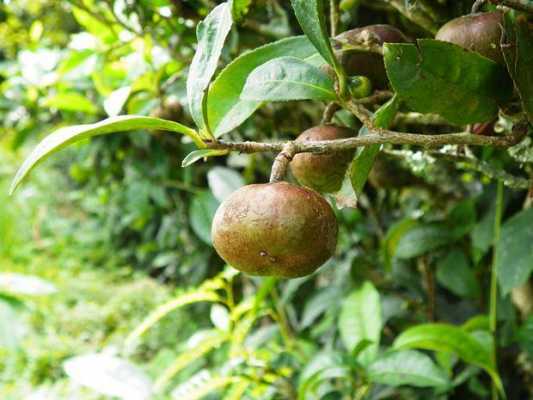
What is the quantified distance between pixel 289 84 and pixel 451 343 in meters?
0.56

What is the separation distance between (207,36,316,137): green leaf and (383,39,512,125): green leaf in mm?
151

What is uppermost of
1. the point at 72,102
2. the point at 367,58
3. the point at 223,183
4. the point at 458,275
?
the point at 367,58

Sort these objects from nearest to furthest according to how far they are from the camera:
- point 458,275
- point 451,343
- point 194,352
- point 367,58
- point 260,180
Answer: point 367,58, point 451,343, point 194,352, point 458,275, point 260,180

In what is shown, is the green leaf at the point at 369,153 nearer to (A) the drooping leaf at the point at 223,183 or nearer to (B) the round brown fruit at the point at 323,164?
(B) the round brown fruit at the point at 323,164

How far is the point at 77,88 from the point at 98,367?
2.75 feet

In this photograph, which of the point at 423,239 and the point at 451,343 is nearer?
the point at 451,343

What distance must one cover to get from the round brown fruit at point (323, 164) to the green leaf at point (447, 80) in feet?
0.25

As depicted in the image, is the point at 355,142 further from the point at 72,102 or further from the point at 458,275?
the point at 72,102

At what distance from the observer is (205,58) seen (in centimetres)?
54

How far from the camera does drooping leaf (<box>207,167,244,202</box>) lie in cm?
124

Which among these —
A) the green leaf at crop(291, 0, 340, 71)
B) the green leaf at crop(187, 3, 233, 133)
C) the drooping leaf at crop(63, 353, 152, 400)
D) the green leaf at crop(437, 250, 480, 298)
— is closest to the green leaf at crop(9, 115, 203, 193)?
the green leaf at crop(187, 3, 233, 133)

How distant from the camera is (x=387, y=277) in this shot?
1325mm

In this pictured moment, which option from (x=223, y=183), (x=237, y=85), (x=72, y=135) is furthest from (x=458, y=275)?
(x=72, y=135)

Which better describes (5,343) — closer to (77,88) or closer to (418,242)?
(77,88)
